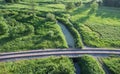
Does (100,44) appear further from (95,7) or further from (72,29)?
(95,7)

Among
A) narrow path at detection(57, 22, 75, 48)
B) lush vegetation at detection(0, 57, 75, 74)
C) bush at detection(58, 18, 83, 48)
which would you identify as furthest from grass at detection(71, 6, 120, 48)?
lush vegetation at detection(0, 57, 75, 74)

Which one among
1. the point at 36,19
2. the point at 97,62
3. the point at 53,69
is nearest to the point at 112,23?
the point at 36,19

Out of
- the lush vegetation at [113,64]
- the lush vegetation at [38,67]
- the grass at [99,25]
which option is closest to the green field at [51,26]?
the grass at [99,25]

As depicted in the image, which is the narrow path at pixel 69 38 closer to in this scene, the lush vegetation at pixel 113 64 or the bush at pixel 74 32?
the bush at pixel 74 32

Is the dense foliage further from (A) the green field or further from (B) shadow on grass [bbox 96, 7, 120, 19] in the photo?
(A) the green field

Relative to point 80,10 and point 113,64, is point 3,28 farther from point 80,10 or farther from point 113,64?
point 80,10
